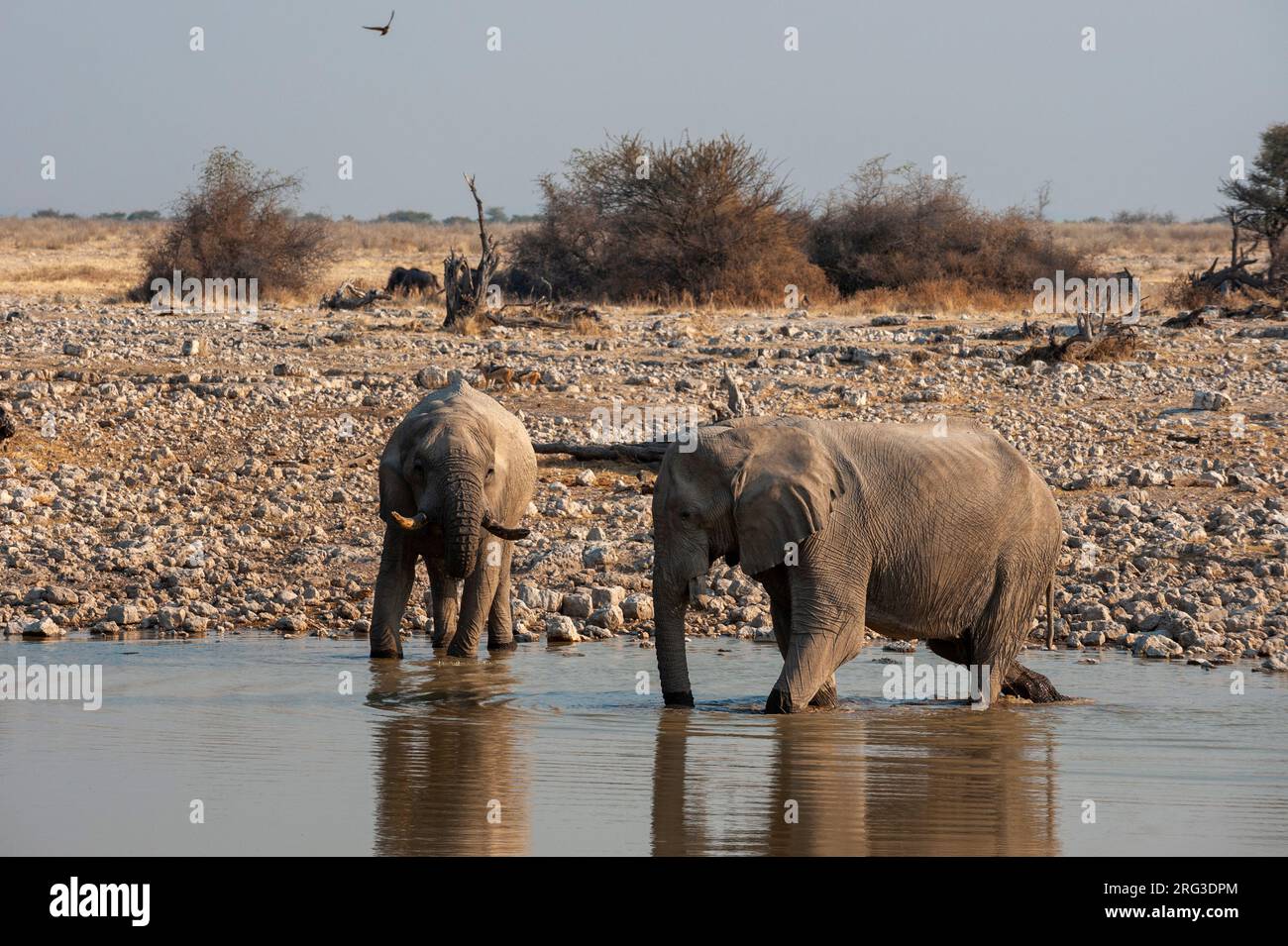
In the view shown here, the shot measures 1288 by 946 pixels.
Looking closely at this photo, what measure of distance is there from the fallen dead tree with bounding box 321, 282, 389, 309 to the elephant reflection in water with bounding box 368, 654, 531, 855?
18175mm

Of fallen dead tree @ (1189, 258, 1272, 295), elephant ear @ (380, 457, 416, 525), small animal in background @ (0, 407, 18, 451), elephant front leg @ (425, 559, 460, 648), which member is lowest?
elephant front leg @ (425, 559, 460, 648)

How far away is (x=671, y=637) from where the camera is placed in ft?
30.5

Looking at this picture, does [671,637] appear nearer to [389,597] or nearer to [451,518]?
[451,518]

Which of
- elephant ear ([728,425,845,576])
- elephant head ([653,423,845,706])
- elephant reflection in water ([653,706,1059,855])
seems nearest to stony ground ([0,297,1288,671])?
elephant head ([653,423,845,706])

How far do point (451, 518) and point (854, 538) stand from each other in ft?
7.86

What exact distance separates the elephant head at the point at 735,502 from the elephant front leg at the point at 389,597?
7.31 ft

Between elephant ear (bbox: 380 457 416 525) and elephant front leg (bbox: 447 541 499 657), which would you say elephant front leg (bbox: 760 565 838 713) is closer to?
elephant front leg (bbox: 447 541 499 657)

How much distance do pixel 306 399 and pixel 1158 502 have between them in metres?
7.74

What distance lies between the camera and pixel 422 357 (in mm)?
20031

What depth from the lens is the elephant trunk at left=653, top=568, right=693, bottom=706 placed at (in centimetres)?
918

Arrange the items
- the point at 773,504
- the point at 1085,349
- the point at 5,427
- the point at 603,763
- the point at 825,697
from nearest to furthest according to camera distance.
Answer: the point at 603,763
the point at 773,504
the point at 825,697
the point at 5,427
the point at 1085,349

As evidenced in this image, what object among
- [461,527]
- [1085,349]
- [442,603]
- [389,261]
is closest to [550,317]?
[1085,349]

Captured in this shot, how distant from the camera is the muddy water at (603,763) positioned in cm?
676
